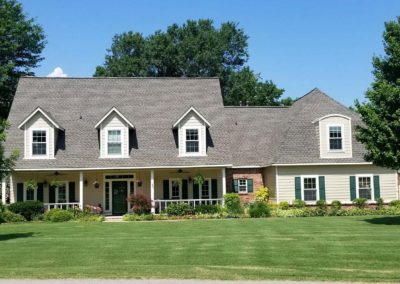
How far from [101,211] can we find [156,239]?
1507cm

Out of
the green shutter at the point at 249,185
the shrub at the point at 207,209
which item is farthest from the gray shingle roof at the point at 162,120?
the shrub at the point at 207,209

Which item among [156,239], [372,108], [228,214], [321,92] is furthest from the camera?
[321,92]

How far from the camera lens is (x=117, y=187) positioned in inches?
1351

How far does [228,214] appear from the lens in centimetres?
3048

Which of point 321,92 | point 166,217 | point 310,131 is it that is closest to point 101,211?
point 166,217

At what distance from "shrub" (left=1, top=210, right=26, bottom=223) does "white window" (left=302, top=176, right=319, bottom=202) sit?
17.1m

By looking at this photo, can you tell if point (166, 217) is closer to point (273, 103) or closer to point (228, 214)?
point (228, 214)

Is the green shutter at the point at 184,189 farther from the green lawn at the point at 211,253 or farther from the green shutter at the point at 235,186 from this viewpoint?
the green lawn at the point at 211,253

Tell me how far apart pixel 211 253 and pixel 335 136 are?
862 inches

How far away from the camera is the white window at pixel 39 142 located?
32.8 m

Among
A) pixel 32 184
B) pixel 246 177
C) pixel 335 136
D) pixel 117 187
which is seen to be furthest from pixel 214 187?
pixel 32 184

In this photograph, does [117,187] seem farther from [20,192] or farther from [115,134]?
[20,192]

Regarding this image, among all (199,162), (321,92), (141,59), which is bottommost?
(199,162)

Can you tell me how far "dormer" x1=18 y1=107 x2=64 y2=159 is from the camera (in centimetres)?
3275
